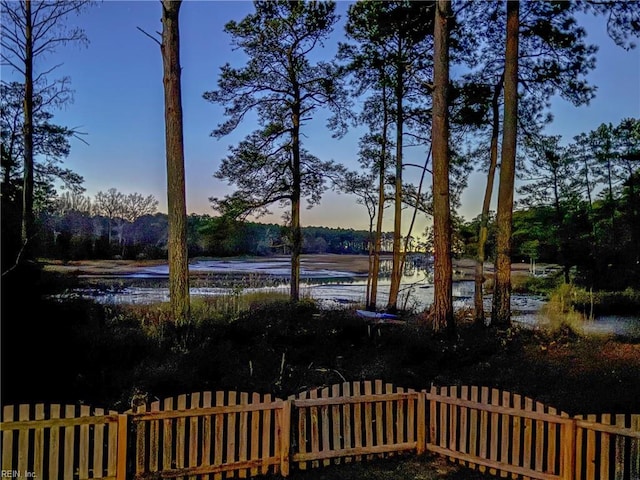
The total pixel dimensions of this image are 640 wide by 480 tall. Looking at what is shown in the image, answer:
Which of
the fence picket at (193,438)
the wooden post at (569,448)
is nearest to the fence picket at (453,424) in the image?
the wooden post at (569,448)

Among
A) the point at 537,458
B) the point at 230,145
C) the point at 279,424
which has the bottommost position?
the point at 537,458

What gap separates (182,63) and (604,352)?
7749 millimetres

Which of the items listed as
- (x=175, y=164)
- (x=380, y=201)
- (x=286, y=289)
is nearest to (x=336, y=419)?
(x=175, y=164)

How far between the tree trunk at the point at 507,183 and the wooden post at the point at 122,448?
23.6 feet

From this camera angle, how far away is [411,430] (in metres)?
4.18

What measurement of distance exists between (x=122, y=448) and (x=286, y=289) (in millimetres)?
11058

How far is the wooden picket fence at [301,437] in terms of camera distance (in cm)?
323

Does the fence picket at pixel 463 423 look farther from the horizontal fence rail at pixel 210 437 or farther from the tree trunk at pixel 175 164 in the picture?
the tree trunk at pixel 175 164

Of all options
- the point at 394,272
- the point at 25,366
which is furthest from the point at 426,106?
the point at 25,366

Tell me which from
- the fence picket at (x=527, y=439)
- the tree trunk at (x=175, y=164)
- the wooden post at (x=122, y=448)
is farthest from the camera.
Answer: the tree trunk at (x=175, y=164)

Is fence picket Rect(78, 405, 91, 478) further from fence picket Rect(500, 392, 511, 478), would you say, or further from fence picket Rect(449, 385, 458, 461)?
fence picket Rect(500, 392, 511, 478)

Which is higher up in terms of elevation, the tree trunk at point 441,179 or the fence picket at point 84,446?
the tree trunk at point 441,179

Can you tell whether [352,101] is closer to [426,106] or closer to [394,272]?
[426,106]

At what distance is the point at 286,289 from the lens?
567 inches
